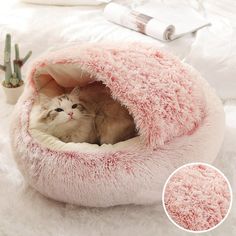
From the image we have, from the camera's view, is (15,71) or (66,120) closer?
(66,120)

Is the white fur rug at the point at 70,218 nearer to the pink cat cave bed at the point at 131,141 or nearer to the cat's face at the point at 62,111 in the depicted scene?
the pink cat cave bed at the point at 131,141

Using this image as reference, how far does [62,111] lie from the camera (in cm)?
126

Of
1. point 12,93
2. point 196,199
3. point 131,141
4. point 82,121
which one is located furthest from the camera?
point 12,93

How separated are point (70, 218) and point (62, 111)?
31 centimetres

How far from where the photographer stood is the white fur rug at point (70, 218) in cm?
112

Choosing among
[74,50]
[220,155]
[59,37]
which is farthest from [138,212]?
[59,37]

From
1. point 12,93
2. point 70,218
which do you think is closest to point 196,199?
point 70,218

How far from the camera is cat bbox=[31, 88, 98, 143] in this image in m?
1.26

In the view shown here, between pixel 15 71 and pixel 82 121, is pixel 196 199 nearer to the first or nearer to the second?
pixel 82 121

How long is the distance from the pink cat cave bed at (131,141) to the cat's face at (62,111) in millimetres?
58

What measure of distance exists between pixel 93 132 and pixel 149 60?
0.27 meters

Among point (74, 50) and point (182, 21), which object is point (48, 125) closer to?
point (74, 50)

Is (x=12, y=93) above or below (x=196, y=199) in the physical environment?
below

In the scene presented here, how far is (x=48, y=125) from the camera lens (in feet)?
4.14
